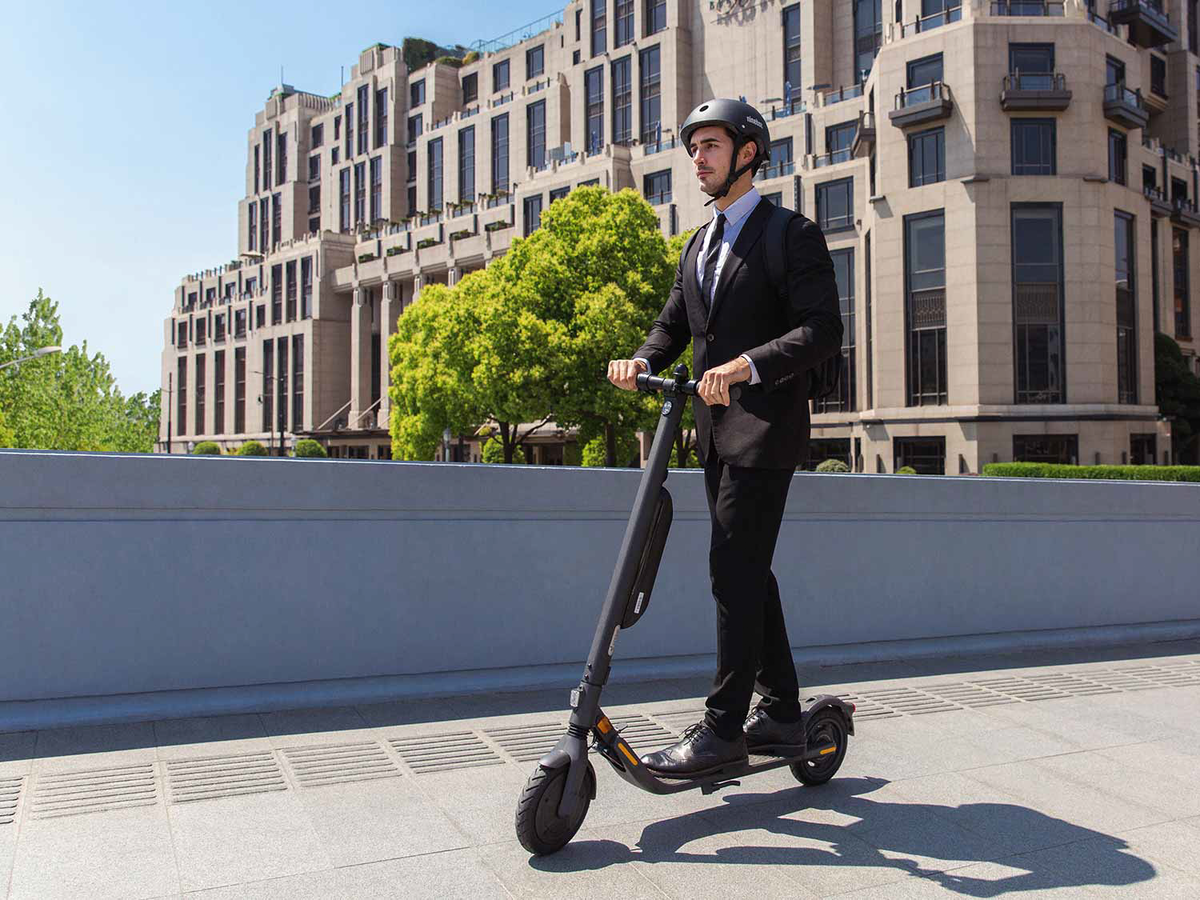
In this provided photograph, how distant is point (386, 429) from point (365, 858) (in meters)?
71.1

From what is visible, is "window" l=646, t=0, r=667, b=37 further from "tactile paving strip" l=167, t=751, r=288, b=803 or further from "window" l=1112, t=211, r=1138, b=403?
"tactile paving strip" l=167, t=751, r=288, b=803

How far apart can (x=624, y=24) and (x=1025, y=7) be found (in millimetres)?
30607

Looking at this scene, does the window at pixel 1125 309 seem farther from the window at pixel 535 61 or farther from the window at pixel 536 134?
the window at pixel 535 61

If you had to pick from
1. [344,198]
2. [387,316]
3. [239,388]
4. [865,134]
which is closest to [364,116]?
[344,198]

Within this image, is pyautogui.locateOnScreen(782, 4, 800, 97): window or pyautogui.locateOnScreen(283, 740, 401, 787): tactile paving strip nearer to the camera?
pyautogui.locateOnScreen(283, 740, 401, 787): tactile paving strip

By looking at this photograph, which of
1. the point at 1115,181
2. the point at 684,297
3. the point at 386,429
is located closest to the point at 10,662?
the point at 684,297

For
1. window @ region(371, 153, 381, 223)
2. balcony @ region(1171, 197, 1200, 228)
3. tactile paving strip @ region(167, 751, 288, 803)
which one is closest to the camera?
tactile paving strip @ region(167, 751, 288, 803)

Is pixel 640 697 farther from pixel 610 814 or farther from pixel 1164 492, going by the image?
pixel 1164 492

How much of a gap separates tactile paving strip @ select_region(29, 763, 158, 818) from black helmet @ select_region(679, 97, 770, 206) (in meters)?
2.92

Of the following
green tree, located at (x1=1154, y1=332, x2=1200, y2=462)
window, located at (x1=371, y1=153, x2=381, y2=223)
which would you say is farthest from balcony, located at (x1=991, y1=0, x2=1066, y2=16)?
window, located at (x1=371, y1=153, x2=381, y2=223)

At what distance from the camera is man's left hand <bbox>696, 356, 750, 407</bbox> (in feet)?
10.5

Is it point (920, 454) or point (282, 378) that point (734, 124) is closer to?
point (920, 454)

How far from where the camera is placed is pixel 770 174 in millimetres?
48938

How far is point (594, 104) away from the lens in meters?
65.6
